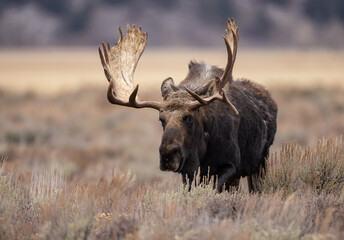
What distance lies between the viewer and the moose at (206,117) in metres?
6.99

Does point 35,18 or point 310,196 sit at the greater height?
point 35,18

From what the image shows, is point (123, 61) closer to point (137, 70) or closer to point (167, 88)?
point (167, 88)

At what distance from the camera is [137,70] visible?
64.5m

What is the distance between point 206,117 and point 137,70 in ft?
189

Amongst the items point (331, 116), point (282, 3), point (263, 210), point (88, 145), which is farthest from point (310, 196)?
point (282, 3)

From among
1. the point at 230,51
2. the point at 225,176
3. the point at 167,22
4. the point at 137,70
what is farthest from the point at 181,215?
the point at 167,22

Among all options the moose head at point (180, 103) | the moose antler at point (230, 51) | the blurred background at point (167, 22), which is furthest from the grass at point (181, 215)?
the blurred background at point (167, 22)

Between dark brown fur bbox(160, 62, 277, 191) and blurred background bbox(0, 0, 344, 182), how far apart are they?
4.49 meters

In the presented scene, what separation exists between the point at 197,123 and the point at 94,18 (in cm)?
10590

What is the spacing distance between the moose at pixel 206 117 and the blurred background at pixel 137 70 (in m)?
4.26

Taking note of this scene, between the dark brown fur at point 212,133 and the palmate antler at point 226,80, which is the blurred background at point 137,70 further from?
the palmate antler at point 226,80

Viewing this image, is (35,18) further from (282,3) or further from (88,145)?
(88,145)

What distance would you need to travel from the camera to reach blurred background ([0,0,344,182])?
18219 mm

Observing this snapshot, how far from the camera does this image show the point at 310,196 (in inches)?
254
